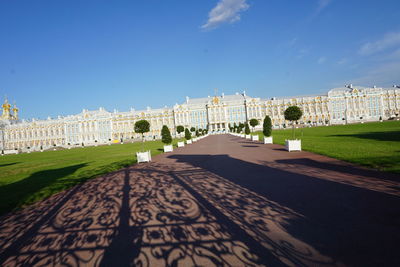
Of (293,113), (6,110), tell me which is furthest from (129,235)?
(6,110)

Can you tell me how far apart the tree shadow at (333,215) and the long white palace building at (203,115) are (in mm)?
81300

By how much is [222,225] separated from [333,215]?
2059mm

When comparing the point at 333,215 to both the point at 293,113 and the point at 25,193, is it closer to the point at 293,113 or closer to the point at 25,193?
the point at 25,193

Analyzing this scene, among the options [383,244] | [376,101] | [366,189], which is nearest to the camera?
[383,244]

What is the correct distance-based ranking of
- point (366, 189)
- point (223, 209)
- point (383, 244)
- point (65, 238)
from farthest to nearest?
1. point (366, 189)
2. point (223, 209)
3. point (65, 238)
4. point (383, 244)

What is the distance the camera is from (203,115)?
90500 millimetres

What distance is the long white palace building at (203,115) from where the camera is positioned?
84.3 metres

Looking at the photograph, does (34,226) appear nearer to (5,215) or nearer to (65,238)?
(65,238)

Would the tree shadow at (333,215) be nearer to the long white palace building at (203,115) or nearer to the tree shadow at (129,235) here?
the tree shadow at (129,235)

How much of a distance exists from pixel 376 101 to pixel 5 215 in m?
105

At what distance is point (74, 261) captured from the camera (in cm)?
344

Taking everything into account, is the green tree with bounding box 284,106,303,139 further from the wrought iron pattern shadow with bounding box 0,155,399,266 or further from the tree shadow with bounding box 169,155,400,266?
the wrought iron pattern shadow with bounding box 0,155,399,266

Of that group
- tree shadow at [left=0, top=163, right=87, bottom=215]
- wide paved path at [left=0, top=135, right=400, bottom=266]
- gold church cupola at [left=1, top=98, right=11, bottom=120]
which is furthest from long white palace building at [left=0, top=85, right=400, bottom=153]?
wide paved path at [left=0, top=135, right=400, bottom=266]

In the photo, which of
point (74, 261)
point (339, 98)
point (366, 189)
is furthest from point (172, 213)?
point (339, 98)
